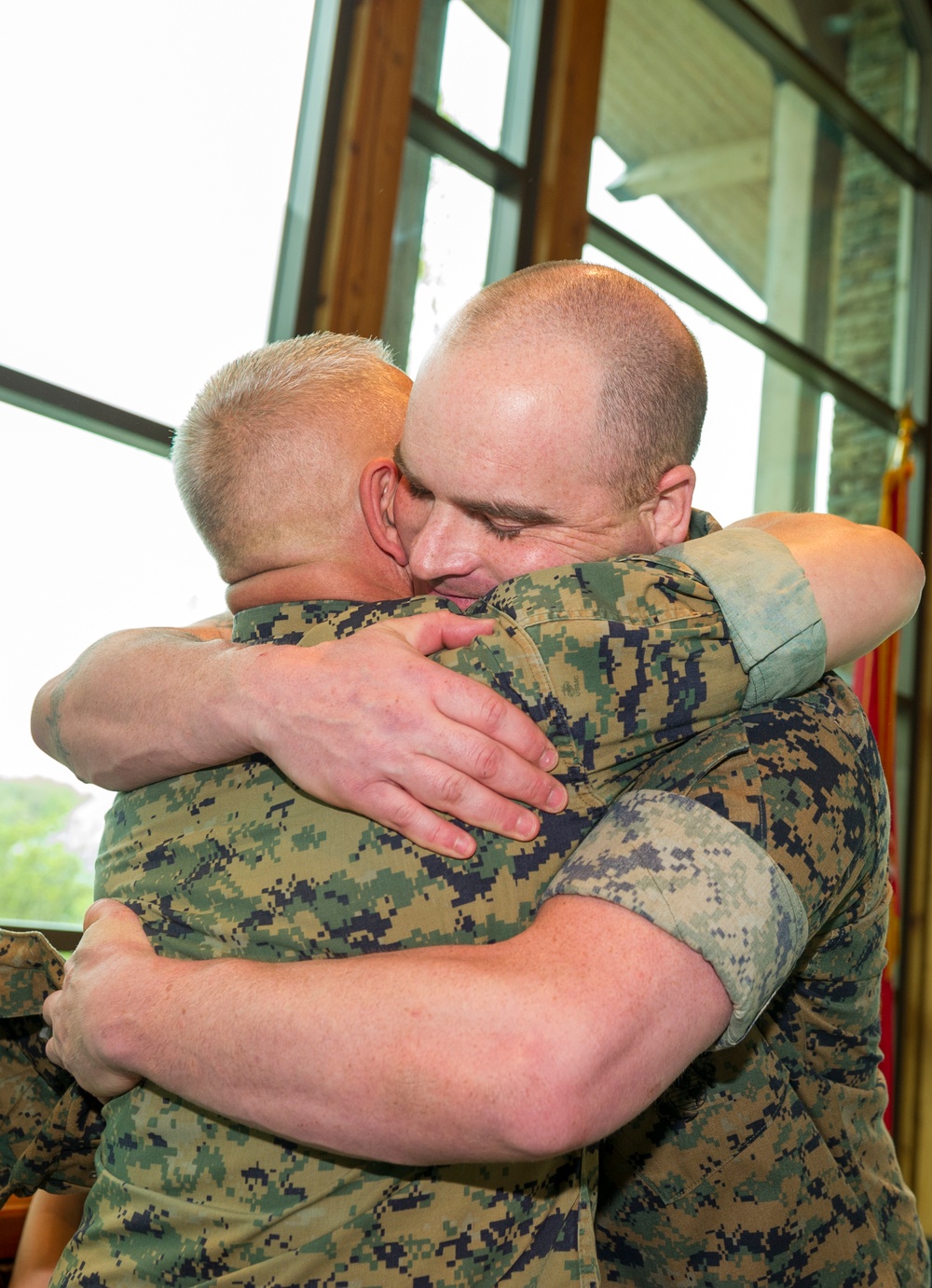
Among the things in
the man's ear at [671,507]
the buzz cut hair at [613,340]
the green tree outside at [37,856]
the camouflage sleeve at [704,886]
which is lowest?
the green tree outside at [37,856]

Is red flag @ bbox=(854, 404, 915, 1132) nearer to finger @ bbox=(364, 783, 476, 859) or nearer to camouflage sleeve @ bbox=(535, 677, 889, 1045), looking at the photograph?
camouflage sleeve @ bbox=(535, 677, 889, 1045)

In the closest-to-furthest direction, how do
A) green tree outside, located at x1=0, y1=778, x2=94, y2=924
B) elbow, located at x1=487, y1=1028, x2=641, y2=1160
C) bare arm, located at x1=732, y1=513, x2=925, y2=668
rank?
elbow, located at x1=487, y1=1028, x2=641, y2=1160, bare arm, located at x1=732, y1=513, x2=925, y2=668, green tree outside, located at x1=0, y1=778, x2=94, y2=924

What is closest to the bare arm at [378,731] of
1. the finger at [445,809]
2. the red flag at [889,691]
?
the finger at [445,809]

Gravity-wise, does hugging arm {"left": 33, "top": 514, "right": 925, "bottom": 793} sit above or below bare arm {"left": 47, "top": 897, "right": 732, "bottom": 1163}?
above

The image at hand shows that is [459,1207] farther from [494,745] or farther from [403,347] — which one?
[403,347]

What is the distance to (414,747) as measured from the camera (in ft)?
3.34

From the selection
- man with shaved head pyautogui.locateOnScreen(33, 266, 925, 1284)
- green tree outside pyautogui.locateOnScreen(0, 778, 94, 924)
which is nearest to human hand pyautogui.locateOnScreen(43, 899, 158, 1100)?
man with shaved head pyautogui.locateOnScreen(33, 266, 925, 1284)

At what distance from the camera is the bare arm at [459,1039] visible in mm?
843

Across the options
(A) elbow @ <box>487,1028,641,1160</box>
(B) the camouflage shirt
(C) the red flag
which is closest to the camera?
(A) elbow @ <box>487,1028,641,1160</box>

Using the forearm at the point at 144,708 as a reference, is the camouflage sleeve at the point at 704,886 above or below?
below

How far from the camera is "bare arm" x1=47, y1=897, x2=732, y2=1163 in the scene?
84cm

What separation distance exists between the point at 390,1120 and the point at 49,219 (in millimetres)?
2774

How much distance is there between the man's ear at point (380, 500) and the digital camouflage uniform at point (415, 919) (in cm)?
27

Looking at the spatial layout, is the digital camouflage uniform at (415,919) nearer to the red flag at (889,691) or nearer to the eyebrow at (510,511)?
the eyebrow at (510,511)
